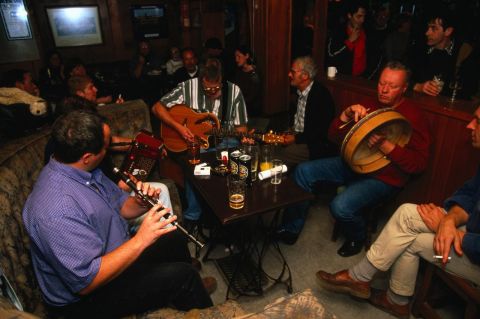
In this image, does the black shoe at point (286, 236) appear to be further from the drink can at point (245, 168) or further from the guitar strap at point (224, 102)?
the guitar strap at point (224, 102)

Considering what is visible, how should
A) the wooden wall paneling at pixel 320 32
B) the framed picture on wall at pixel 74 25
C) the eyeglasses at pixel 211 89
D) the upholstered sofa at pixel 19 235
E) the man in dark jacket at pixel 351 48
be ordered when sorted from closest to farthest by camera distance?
the upholstered sofa at pixel 19 235
the eyeglasses at pixel 211 89
the wooden wall paneling at pixel 320 32
the man in dark jacket at pixel 351 48
the framed picture on wall at pixel 74 25

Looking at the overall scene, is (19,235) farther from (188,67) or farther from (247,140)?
(188,67)

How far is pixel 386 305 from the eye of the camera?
2150mm

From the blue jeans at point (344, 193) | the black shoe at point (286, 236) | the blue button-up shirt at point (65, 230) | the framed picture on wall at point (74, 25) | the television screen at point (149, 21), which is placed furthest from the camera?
the television screen at point (149, 21)

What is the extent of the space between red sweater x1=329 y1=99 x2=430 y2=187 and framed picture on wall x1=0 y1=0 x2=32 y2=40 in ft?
22.5

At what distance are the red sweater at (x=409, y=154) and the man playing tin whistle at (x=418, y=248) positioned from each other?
0.36m

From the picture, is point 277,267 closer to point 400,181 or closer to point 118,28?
point 400,181

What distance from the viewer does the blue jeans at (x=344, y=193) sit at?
97.1 inches

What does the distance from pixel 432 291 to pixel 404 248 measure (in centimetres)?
38

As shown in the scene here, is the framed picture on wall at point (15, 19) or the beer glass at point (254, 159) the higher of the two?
the framed picture on wall at point (15, 19)

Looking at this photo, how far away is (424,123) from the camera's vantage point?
2.42 meters

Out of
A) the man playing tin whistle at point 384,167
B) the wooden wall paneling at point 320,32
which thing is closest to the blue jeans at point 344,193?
the man playing tin whistle at point 384,167

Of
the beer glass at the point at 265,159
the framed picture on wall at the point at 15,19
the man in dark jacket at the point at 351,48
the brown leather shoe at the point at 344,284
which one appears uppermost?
the framed picture on wall at the point at 15,19

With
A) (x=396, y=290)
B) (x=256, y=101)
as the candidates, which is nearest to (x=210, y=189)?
(x=396, y=290)
